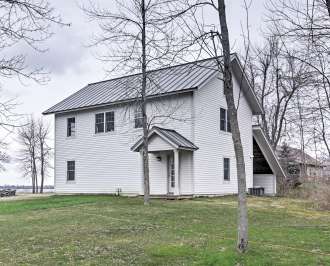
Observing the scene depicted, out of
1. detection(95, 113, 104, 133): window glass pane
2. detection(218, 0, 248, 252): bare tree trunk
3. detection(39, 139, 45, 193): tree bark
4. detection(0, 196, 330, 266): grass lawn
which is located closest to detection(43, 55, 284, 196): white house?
detection(95, 113, 104, 133): window glass pane

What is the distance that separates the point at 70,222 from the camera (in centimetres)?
1244

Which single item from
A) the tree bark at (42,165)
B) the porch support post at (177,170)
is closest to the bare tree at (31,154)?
the tree bark at (42,165)

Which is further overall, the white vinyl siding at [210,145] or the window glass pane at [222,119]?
the window glass pane at [222,119]

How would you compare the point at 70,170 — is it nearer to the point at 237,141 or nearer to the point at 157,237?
the point at 157,237

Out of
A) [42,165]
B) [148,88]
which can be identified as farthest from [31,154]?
[148,88]

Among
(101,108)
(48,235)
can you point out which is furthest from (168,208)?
(101,108)

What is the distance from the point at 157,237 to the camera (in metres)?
9.75

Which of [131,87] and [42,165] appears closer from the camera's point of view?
[131,87]

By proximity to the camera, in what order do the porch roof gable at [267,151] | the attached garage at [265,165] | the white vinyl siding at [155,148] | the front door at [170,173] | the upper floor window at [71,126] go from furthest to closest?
the attached garage at [265,165]
the porch roof gable at [267,151]
the upper floor window at [71,126]
the front door at [170,173]
the white vinyl siding at [155,148]

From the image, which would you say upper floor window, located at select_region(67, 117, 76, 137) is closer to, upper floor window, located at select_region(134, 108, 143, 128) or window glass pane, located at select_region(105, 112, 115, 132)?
window glass pane, located at select_region(105, 112, 115, 132)

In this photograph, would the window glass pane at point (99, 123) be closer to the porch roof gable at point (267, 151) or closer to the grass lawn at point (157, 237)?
the porch roof gable at point (267, 151)

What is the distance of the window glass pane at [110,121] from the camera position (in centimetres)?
2472

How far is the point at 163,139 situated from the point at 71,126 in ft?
29.0

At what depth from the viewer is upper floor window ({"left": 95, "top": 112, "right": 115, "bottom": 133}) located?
24.8m
